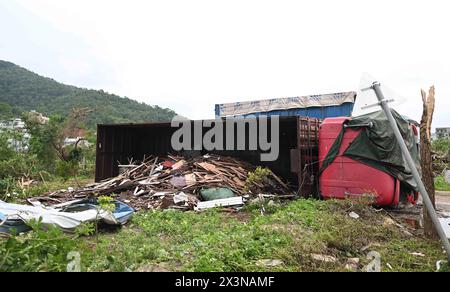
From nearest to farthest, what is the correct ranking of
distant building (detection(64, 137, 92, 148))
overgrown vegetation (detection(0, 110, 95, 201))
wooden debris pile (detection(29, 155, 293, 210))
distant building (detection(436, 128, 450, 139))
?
1. wooden debris pile (detection(29, 155, 293, 210))
2. overgrown vegetation (detection(0, 110, 95, 201))
3. distant building (detection(64, 137, 92, 148))
4. distant building (detection(436, 128, 450, 139))

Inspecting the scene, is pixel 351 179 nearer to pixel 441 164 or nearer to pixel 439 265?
pixel 439 265

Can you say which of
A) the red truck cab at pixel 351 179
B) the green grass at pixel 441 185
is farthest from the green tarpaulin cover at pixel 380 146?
the green grass at pixel 441 185

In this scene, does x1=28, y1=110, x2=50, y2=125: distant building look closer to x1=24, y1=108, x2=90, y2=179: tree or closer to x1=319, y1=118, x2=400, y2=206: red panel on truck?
x1=24, y1=108, x2=90, y2=179: tree

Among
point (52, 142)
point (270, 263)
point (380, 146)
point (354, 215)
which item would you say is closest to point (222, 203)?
point (354, 215)

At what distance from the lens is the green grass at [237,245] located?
319 centimetres

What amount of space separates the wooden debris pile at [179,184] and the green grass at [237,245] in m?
1.58

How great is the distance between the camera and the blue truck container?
1140 cm

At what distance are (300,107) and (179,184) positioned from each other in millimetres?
6568

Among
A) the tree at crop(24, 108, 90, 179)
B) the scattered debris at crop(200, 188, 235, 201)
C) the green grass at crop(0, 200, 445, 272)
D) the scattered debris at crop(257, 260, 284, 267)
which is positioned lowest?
the scattered debris at crop(257, 260, 284, 267)

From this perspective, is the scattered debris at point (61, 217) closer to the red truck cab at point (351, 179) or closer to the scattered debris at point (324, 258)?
the scattered debris at point (324, 258)

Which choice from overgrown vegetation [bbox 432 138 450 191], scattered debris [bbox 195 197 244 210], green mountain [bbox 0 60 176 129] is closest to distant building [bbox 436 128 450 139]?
overgrown vegetation [bbox 432 138 450 191]

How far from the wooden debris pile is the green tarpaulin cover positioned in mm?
2421

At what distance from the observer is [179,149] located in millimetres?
11273

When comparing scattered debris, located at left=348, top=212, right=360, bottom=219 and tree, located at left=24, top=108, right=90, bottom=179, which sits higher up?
tree, located at left=24, top=108, right=90, bottom=179
